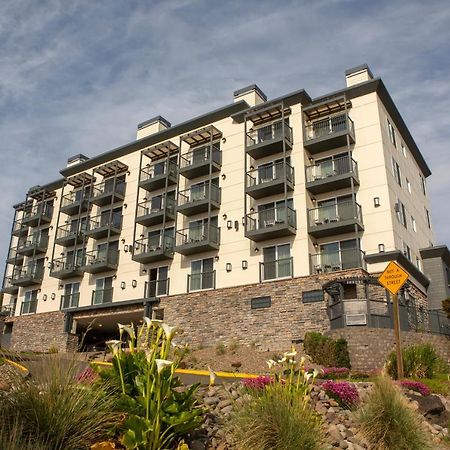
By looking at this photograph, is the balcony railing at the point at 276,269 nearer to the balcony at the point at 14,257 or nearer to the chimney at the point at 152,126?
the chimney at the point at 152,126

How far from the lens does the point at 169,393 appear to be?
721cm

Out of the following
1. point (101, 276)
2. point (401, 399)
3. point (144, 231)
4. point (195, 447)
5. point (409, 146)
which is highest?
point (409, 146)

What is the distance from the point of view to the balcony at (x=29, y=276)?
135 feet

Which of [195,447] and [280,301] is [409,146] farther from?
[195,447]

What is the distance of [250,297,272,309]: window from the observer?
89.3ft

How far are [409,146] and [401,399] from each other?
29.0 metres

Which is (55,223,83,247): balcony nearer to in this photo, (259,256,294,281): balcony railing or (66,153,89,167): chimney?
(66,153,89,167): chimney

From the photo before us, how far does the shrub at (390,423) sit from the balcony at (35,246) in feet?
123

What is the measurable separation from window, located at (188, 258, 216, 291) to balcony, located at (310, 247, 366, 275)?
6895 millimetres

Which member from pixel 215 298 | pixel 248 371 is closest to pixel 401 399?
pixel 248 371

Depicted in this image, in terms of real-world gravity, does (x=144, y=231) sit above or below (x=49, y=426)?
above

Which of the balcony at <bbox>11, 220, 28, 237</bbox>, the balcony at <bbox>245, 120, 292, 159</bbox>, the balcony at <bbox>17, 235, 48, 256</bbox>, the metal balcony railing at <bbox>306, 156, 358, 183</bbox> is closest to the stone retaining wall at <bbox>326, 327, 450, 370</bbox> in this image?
the metal balcony railing at <bbox>306, 156, 358, 183</bbox>

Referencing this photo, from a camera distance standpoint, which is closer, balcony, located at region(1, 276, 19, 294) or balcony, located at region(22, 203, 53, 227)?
balcony, located at region(22, 203, 53, 227)

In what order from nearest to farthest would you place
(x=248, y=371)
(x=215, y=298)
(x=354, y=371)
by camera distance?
(x=354, y=371)
(x=248, y=371)
(x=215, y=298)
